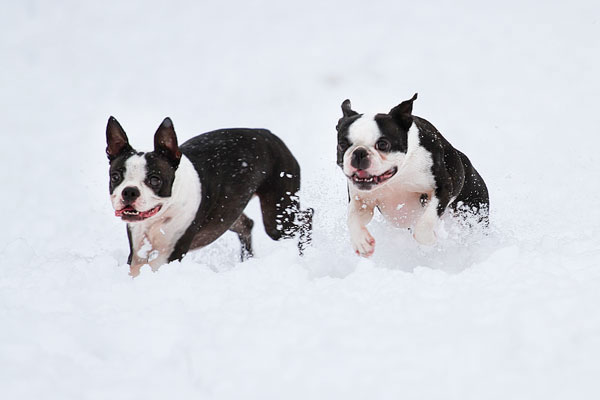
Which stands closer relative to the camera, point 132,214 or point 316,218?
point 132,214

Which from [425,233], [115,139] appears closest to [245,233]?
[115,139]

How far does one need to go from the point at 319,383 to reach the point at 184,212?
2462 mm

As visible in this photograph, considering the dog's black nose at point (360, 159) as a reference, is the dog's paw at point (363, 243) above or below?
below

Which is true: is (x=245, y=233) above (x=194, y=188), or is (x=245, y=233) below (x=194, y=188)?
below

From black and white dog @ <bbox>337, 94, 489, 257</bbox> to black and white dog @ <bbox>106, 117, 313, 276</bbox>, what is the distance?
0.99 metres

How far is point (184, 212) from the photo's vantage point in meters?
4.89

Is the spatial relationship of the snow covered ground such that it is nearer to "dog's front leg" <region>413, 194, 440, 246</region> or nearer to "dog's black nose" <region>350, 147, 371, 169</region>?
"dog's front leg" <region>413, 194, 440, 246</region>

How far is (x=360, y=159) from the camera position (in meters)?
4.29

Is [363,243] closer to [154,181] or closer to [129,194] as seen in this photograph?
[154,181]

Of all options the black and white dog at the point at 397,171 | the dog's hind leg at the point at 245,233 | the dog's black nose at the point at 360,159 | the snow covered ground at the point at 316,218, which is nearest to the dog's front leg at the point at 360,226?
the black and white dog at the point at 397,171

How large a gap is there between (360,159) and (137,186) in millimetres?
1331

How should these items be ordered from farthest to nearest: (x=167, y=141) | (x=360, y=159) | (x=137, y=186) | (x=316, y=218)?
1. (x=316, y=218)
2. (x=167, y=141)
3. (x=137, y=186)
4. (x=360, y=159)

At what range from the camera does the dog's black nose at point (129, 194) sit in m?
4.45

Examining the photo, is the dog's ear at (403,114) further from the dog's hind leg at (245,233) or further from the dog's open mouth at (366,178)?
the dog's hind leg at (245,233)
